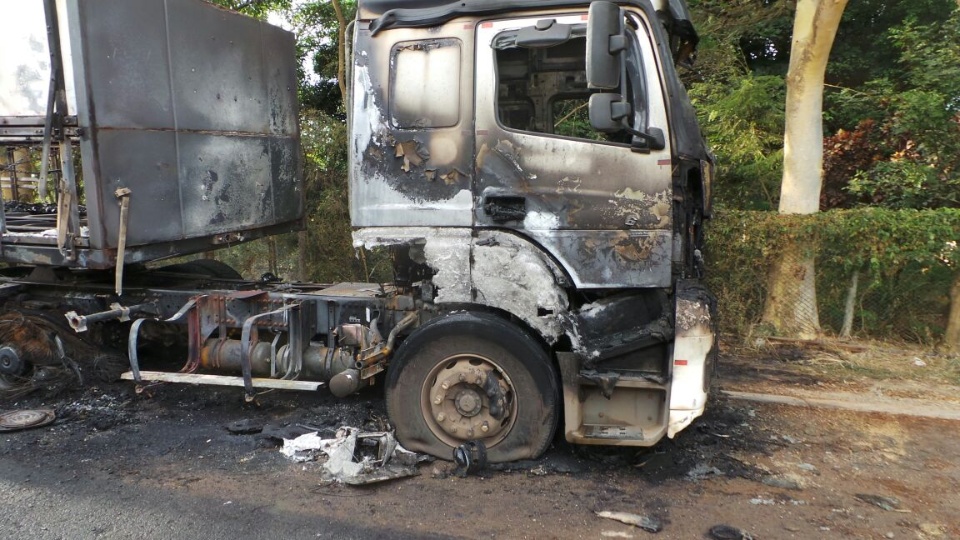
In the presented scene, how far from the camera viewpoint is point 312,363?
15.7ft

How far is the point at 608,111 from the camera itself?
359 centimetres

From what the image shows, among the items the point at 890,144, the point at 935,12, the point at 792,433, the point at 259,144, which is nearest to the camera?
the point at 792,433

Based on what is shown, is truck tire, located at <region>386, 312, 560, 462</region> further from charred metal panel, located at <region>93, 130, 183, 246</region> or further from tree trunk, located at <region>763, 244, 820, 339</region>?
tree trunk, located at <region>763, 244, 820, 339</region>

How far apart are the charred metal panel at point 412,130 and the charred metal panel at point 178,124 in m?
1.58

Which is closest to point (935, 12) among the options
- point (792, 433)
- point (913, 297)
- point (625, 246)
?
point (913, 297)

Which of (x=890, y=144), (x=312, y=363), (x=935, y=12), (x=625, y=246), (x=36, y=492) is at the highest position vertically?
(x=935, y=12)

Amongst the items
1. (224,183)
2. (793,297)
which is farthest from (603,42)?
(793,297)

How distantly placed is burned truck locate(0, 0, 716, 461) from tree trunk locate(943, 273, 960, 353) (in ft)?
12.9

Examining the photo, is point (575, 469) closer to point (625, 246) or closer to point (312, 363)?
point (625, 246)

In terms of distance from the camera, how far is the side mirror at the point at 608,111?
3.58 meters

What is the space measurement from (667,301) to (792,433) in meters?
1.68

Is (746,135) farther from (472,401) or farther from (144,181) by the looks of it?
(144,181)

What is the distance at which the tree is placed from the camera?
6.82 metres

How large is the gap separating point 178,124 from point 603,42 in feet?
10.6
